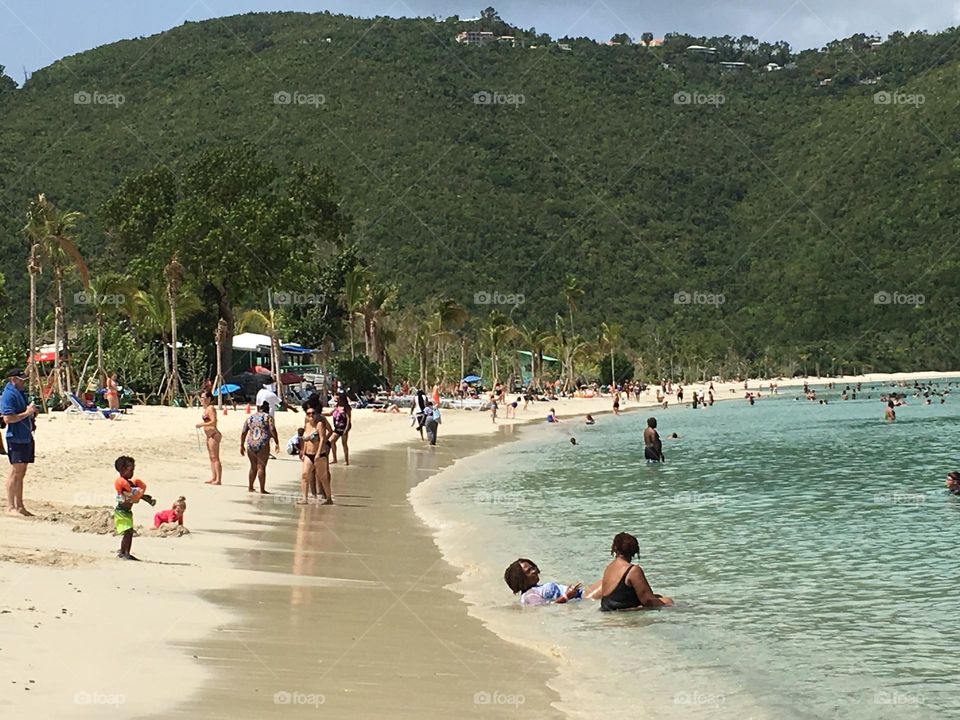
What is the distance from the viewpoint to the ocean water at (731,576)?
8.63 meters

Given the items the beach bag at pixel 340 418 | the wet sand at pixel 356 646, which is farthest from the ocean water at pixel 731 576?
the beach bag at pixel 340 418

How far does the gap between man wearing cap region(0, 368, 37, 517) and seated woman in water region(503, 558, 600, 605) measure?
5574mm

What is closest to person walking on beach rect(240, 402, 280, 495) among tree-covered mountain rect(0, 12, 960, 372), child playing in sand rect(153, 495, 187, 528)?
child playing in sand rect(153, 495, 187, 528)

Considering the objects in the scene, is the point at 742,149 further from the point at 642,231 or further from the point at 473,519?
the point at 473,519

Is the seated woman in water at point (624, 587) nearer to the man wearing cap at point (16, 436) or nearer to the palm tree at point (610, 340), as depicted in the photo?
the man wearing cap at point (16, 436)

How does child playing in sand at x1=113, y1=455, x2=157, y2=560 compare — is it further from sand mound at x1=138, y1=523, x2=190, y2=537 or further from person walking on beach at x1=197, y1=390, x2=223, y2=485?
person walking on beach at x1=197, y1=390, x2=223, y2=485

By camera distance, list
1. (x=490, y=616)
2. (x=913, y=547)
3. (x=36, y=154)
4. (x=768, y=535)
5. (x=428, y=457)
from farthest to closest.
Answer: (x=36, y=154) → (x=428, y=457) → (x=768, y=535) → (x=913, y=547) → (x=490, y=616)

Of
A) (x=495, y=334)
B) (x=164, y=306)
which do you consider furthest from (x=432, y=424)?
(x=495, y=334)

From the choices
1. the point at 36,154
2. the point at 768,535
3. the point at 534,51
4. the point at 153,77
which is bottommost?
the point at 768,535

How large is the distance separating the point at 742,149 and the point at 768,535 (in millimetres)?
171711

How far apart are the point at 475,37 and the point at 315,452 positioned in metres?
179

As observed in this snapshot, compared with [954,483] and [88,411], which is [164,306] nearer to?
[88,411]

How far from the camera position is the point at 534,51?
7495 inches

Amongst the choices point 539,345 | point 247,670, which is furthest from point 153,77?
point 247,670
